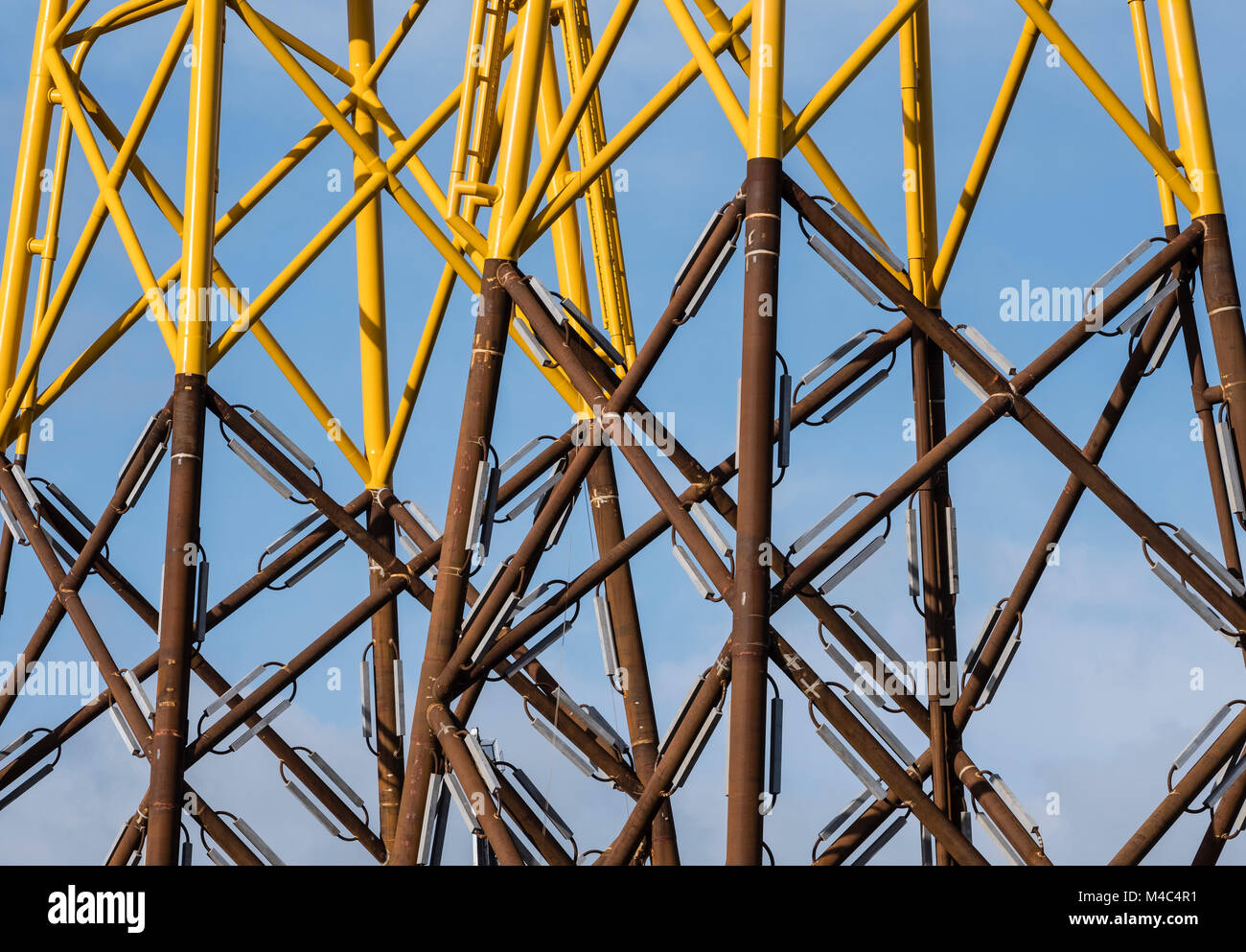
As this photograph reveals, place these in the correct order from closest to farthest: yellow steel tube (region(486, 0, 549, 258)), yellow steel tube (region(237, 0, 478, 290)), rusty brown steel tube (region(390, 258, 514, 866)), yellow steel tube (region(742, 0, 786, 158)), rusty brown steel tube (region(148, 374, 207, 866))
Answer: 1. yellow steel tube (region(742, 0, 786, 158))
2. rusty brown steel tube (region(390, 258, 514, 866))
3. yellow steel tube (region(486, 0, 549, 258))
4. rusty brown steel tube (region(148, 374, 207, 866))
5. yellow steel tube (region(237, 0, 478, 290))

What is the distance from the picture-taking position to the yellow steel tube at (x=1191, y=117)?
17188 millimetres

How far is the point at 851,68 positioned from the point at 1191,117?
324 centimetres

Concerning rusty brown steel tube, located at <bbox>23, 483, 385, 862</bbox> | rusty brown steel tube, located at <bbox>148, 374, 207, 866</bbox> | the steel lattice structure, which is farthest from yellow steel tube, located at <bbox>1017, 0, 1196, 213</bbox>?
rusty brown steel tube, located at <bbox>23, 483, 385, 862</bbox>

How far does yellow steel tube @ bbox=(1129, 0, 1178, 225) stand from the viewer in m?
18.1

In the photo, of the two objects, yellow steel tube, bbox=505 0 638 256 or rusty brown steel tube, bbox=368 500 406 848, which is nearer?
yellow steel tube, bbox=505 0 638 256

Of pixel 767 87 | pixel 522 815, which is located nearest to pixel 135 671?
pixel 522 815

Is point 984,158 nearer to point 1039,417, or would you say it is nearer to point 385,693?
point 1039,417

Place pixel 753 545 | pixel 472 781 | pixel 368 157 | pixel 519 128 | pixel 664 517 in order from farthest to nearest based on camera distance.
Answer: pixel 368 157 → pixel 519 128 → pixel 664 517 → pixel 472 781 → pixel 753 545

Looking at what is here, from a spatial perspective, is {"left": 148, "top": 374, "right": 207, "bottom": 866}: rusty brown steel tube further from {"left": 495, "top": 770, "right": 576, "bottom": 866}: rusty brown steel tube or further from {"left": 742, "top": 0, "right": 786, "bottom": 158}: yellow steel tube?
{"left": 742, "top": 0, "right": 786, "bottom": 158}: yellow steel tube

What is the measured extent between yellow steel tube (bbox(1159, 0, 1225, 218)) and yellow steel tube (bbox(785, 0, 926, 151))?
2579mm

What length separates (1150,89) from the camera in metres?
18.2
